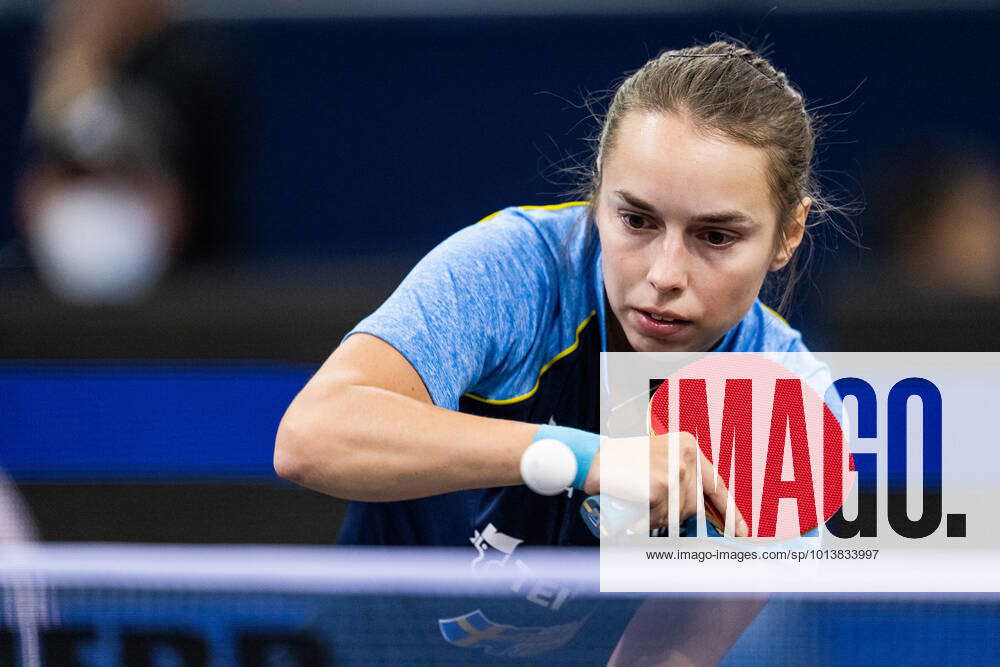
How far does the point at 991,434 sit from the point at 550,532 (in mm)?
1547

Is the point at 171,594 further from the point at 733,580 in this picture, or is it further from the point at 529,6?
the point at 529,6

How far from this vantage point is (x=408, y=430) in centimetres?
147

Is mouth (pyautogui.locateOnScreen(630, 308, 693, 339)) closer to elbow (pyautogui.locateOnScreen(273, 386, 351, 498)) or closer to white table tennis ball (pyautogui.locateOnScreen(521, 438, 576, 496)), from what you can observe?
white table tennis ball (pyautogui.locateOnScreen(521, 438, 576, 496))

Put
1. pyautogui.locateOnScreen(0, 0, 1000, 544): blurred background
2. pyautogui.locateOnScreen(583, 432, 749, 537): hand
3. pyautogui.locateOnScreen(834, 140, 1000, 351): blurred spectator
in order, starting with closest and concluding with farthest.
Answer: pyautogui.locateOnScreen(583, 432, 749, 537): hand, pyautogui.locateOnScreen(834, 140, 1000, 351): blurred spectator, pyautogui.locateOnScreen(0, 0, 1000, 544): blurred background

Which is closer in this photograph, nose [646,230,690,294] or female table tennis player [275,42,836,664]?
female table tennis player [275,42,836,664]

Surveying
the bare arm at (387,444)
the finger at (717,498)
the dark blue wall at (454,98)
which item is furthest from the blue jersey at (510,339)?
the dark blue wall at (454,98)

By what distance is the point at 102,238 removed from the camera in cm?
361

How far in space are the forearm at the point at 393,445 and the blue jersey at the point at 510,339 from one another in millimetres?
112

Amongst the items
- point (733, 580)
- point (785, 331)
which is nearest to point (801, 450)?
point (733, 580)

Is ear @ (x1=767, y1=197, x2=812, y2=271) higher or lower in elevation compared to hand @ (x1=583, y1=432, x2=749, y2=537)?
higher

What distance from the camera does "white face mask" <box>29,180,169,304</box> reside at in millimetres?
3578

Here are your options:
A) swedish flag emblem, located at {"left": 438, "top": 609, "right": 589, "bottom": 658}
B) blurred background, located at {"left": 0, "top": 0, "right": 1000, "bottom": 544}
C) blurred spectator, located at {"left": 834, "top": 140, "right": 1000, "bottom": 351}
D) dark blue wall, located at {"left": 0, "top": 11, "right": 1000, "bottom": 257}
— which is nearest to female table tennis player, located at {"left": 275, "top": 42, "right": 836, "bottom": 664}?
swedish flag emblem, located at {"left": 438, "top": 609, "right": 589, "bottom": 658}

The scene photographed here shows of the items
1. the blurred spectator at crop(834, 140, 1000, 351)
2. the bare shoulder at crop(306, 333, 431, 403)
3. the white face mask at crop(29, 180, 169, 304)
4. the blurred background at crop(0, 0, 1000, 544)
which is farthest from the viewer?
the white face mask at crop(29, 180, 169, 304)

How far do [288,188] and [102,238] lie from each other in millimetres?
1327
